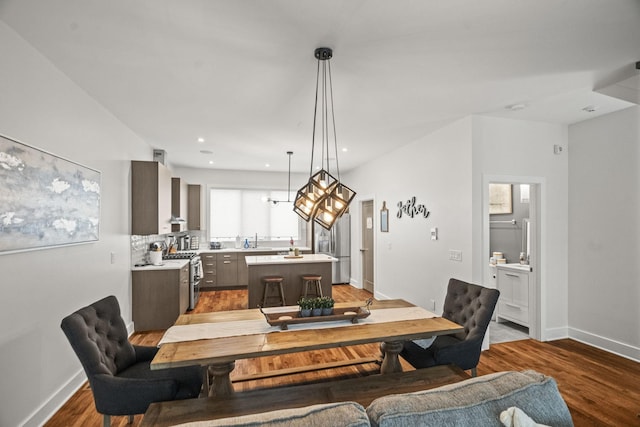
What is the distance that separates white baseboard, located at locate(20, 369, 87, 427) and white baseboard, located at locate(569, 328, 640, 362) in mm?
5329

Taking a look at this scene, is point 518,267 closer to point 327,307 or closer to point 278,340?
point 327,307

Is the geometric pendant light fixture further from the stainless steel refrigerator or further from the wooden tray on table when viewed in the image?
the stainless steel refrigerator

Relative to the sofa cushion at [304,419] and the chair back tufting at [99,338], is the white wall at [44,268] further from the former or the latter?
the sofa cushion at [304,419]

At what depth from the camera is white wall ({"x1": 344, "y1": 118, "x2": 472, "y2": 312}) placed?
3.71m

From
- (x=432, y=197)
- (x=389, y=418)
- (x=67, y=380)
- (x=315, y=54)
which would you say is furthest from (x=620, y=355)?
(x=67, y=380)

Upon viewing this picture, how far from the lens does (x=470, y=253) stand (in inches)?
140

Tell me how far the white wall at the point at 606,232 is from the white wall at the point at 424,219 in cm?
151

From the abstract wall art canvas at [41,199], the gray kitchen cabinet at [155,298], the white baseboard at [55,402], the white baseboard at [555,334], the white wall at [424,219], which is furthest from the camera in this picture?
the gray kitchen cabinet at [155,298]

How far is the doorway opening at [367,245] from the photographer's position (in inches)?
255

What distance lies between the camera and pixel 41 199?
2.25 m

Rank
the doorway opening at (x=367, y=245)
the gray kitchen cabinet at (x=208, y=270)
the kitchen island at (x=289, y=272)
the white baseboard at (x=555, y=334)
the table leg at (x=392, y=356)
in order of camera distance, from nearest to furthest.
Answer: the table leg at (x=392, y=356) → the white baseboard at (x=555, y=334) → the kitchen island at (x=289, y=272) → the doorway opening at (x=367, y=245) → the gray kitchen cabinet at (x=208, y=270)

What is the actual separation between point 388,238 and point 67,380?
4429mm

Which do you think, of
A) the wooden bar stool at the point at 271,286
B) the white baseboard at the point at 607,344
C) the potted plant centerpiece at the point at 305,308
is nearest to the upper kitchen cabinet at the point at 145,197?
the wooden bar stool at the point at 271,286

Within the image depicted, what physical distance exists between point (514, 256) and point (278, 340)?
4.64 metres
